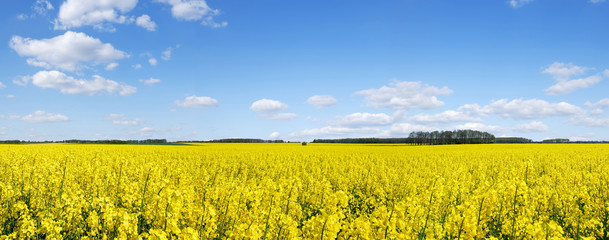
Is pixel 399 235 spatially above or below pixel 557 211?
above

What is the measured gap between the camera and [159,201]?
510 centimetres

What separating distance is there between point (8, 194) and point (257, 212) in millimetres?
5739

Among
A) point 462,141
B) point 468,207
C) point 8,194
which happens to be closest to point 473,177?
point 468,207

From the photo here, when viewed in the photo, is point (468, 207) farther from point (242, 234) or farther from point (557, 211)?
point (557, 211)

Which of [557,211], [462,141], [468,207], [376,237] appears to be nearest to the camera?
[376,237]

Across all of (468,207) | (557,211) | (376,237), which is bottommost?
(557,211)

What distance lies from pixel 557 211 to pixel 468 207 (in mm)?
5894

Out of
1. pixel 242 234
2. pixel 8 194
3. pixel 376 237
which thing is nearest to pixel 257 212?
pixel 242 234

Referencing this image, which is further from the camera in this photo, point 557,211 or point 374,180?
Result: point 374,180

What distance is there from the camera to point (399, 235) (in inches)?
149

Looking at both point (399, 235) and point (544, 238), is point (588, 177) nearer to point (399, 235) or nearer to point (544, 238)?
point (544, 238)

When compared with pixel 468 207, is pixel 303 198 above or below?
below

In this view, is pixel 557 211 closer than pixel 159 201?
No

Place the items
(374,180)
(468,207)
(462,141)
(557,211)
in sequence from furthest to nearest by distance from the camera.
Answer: (462,141) < (374,180) < (557,211) < (468,207)
